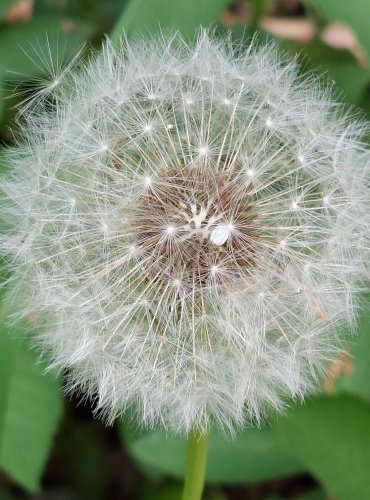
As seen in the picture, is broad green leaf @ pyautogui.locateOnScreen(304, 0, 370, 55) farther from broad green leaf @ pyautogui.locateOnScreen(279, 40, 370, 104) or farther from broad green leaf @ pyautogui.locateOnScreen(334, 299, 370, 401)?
broad green leaf @ pyautogui.locateOnScreen(334, 299, 370, 401)

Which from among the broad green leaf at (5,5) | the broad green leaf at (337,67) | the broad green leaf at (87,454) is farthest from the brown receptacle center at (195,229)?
the broad green leaf at (87,454)

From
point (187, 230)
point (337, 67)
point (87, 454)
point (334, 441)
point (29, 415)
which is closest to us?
point (187, 230)

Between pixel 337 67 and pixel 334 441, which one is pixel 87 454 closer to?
pixel 334 441

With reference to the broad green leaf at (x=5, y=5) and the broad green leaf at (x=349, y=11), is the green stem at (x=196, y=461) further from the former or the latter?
the broad green leaf at (x=5, y=5)

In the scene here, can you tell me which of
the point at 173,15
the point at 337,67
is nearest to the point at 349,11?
the point at 337,67

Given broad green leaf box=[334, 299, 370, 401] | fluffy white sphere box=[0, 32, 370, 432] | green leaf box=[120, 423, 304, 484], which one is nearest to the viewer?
fluffy white sphere box=[0, 32, 370, 432]

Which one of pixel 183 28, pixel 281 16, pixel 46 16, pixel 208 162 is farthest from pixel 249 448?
pixel 281 16

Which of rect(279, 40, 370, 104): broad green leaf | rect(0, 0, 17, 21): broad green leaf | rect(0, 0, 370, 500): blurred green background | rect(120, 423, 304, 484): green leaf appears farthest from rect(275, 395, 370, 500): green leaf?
rect(0, 0, 17, 21): broad green leaf

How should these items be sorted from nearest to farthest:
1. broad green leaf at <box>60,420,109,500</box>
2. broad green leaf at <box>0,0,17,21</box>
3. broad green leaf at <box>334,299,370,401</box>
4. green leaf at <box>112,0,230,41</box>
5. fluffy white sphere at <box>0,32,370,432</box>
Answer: fluffy white sphere at <box>0,32,370,432</box> → broad green leaf at <box>334,299,370,401</box> → green leaf at <box>112,0,230,41</box> → broad green leaf at <box>0,0,17,21</box> → broad green leaf at <box>60,420,109,500</box>
